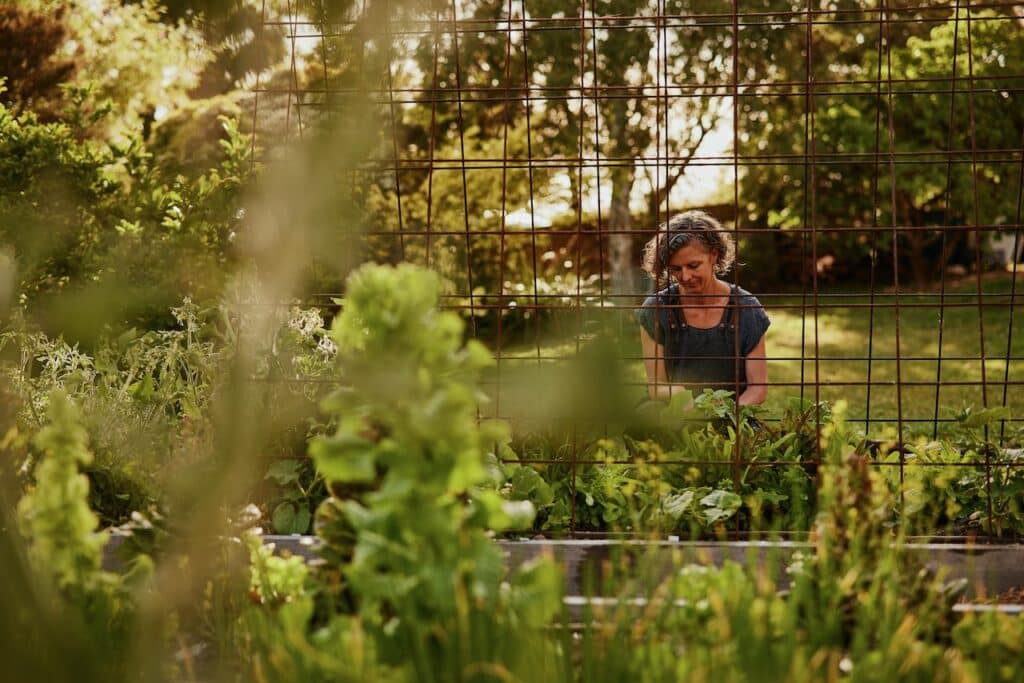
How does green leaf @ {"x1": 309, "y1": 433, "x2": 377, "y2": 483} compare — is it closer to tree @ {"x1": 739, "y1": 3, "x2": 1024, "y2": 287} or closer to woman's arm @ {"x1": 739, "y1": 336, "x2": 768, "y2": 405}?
woman's arm @ {"x1": 739, "y1": 336, "x2": 768, "y2": 405}

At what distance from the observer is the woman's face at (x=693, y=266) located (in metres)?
3.81

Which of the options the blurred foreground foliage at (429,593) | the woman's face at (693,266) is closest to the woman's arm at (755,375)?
the woman's face at (693,266)

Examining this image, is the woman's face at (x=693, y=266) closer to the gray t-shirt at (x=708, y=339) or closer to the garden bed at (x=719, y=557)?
the gray t-shirt at (x=708, y=339)

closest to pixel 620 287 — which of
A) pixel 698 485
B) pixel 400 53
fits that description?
pixel 698 485

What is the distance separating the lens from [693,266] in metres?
3.82

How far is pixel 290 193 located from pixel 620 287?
10287 millimetres

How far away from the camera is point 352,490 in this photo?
1.68 metres

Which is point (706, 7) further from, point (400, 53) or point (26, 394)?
point (400, 53)

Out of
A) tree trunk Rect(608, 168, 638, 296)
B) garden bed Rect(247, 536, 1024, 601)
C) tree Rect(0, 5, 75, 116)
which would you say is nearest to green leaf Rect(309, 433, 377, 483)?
garden bed Rect(247, 536, 1024, 601)

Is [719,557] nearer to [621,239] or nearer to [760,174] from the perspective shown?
[621,239]

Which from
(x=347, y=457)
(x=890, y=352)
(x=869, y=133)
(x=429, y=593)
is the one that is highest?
(x=869, y=133)

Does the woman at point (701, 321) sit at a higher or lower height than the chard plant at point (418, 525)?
higher

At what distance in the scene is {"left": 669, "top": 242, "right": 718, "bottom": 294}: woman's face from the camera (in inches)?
150

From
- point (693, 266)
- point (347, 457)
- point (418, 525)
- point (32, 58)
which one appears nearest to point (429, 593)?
point (418, 525)
